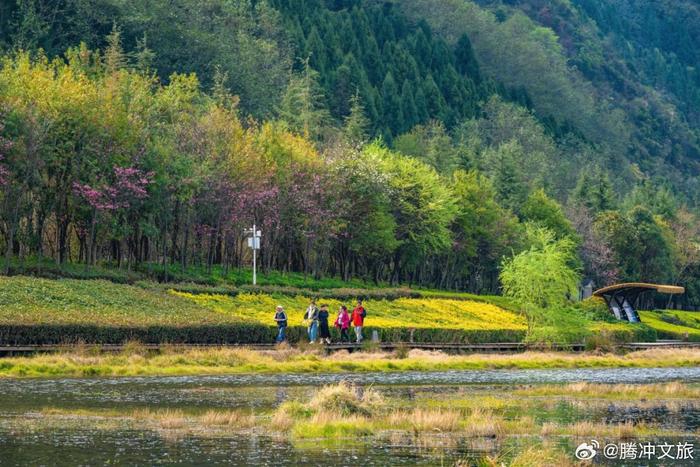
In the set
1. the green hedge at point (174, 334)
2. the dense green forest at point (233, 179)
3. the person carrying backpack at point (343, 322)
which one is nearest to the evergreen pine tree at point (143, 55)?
the dense green forest at point (233, 179)

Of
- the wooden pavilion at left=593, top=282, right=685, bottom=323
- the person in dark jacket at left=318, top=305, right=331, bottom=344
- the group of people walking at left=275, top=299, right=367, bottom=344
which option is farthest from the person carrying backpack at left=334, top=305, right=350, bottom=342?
the wooden pavilion at left=593, top=282, right=685, bottom=323

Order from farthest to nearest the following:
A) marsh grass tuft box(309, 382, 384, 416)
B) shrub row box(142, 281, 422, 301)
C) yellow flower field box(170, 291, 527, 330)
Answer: shrub row box(142, 281, 422, 301) → yellow flower field box(170, 291, 527, 330) → marsh grass tuft box(309, 382, 384, 416)

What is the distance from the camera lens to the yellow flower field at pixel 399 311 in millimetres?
70881

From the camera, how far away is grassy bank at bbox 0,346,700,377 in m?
47.2

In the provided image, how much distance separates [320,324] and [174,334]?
7246mm

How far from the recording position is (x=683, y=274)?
160000mm

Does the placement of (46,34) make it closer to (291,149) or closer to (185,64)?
(185,64)

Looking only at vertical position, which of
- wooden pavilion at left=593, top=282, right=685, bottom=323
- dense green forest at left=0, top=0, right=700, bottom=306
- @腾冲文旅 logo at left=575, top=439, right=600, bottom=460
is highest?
dense green forest at left=0, top=0, right=700, bottom=306

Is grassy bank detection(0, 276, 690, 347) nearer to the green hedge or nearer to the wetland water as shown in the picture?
the green hedge

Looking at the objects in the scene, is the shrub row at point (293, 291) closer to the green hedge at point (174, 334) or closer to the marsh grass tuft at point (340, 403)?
the green hedge at point (174, 334)

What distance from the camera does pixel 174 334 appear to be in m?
56.2

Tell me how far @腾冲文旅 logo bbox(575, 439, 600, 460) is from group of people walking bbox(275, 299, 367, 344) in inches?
1143

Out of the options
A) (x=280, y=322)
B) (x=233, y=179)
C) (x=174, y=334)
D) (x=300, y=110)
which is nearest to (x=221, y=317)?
(x=280, y=322)

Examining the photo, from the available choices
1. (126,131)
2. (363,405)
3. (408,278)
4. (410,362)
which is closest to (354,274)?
(408,278)
